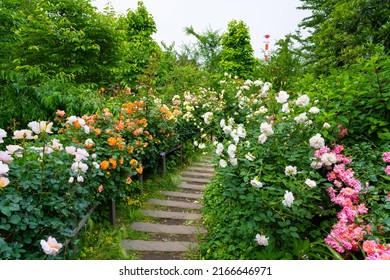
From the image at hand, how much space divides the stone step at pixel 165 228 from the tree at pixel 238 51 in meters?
13.9

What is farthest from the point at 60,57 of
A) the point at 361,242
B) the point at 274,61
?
the point at 361,242

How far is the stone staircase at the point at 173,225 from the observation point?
2980mm

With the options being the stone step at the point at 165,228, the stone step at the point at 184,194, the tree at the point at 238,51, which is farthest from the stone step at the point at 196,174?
the tree at the point at 238,51

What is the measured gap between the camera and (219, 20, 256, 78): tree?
16.6 m

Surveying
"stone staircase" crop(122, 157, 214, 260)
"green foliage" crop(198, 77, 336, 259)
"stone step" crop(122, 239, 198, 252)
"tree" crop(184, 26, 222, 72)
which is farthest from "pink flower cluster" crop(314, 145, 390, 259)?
"tree" crop(184, 26, 222, 72)

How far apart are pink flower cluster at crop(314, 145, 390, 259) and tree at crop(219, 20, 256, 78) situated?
14.7 meters

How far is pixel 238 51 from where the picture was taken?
655 inches

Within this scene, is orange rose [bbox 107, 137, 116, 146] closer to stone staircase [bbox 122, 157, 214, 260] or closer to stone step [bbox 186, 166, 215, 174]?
stone staircase [bbox 122, 157, 214, 260]

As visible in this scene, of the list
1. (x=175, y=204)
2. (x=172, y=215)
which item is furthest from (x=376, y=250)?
(x=175, y=204)

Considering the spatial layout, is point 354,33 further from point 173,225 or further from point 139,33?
point 139,33

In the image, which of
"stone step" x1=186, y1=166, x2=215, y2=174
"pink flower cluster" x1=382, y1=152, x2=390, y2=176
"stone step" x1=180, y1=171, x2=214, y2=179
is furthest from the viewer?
"stone step" x1=186, y1=166, x2=215, y2=174

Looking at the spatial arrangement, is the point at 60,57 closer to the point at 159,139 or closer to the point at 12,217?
the point at 159,139

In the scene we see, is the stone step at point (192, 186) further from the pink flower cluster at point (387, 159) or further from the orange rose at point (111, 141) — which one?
the pink flower cluster at point (387, 159)

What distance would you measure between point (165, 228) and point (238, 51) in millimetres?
14719
